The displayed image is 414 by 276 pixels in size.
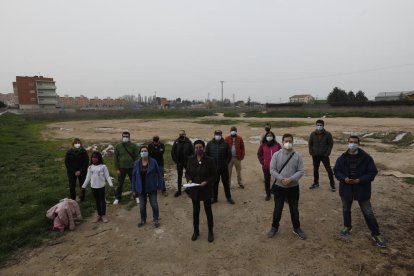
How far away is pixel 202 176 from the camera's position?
5273 mm

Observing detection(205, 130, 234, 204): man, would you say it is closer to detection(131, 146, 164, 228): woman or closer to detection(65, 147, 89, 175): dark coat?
detection(131, 146, 164, 228): woman

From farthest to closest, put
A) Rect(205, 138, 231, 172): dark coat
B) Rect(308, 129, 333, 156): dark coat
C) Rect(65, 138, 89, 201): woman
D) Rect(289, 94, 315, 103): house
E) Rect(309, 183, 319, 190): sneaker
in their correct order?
Rect(289, 94, 315, 103): house → Rect(309, 183, 319, 190): sneaker → Rect(308, 129, 333, 156): dark coat → Rect(65, 138, 89, 201): woman → Rect(205, 138, 231, 172): dark coat

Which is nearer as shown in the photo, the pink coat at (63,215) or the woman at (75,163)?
the pink coat at (63,215)

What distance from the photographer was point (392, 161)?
11969 mm

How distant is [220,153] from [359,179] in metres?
3.24

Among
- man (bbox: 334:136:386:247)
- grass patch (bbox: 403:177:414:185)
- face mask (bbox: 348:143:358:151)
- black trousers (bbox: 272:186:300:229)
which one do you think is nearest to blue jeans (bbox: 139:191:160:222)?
black trousers (bbox: 272:186:300:229)

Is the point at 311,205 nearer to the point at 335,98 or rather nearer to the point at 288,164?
the point at 288,164

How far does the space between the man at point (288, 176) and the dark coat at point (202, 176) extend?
45.7 inches

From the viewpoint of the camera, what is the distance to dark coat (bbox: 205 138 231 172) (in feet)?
23.4

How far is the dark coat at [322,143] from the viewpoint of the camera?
302 inches

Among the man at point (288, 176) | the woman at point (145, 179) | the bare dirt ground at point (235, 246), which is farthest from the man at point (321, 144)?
the woman at point (145, 179)

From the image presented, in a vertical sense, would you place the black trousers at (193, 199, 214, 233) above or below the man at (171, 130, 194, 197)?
below

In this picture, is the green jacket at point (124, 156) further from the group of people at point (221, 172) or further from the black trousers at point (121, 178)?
the black trousers at point (121, 178)

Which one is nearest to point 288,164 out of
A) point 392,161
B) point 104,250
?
point 104,250
